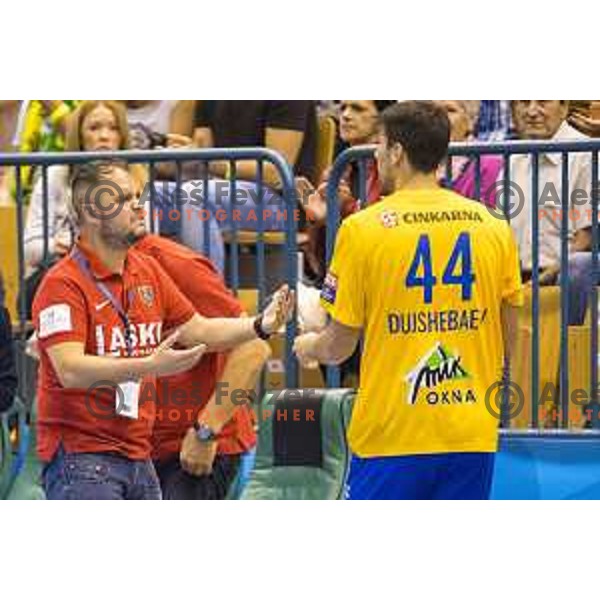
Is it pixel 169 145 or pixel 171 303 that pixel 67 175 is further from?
pixel 169 145

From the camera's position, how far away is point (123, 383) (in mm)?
9867

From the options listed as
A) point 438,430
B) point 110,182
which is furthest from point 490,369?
point 110,182

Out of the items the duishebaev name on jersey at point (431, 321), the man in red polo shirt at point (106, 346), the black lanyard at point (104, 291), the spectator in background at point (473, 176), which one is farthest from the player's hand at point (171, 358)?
the duishebaev name on jersey at point (431, 321)

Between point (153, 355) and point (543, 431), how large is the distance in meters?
1.66

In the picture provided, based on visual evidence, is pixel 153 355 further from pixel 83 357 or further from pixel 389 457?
pixel 389 457

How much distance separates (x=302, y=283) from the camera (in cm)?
1030

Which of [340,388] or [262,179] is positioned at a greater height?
[262,179]

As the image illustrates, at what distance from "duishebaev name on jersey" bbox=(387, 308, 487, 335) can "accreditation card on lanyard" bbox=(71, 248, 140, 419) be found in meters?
1.61

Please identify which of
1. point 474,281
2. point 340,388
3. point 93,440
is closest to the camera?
point 474,281

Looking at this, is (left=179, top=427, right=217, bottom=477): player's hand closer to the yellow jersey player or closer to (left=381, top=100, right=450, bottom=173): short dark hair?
the yellow jersey player

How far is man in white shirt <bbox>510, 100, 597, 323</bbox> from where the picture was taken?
399 inches

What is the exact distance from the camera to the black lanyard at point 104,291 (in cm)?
970

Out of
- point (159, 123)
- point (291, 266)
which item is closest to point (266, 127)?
point (159, 123)

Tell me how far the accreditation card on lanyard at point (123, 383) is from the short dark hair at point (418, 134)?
1703 millimetres
